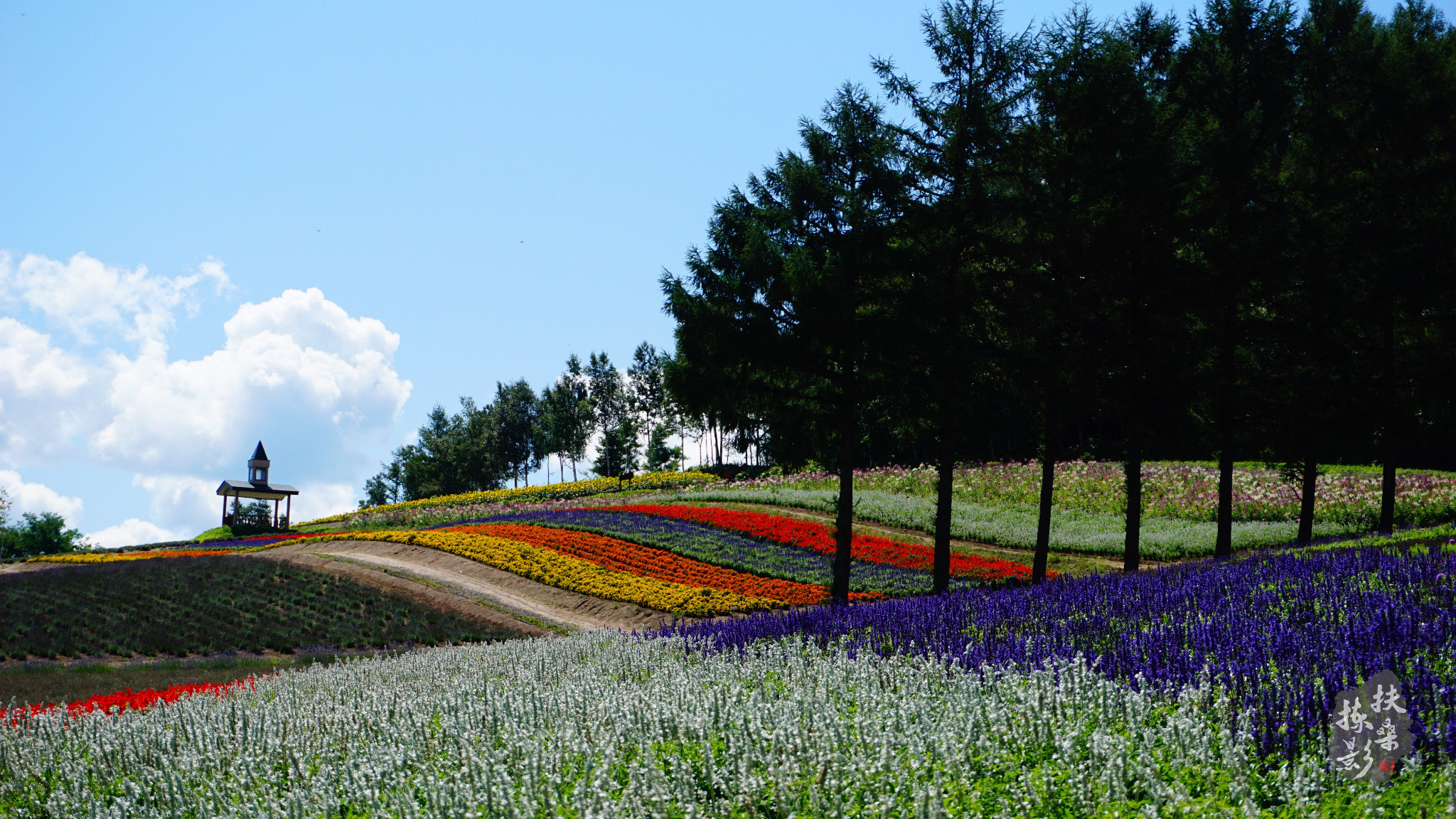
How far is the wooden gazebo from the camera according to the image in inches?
2228

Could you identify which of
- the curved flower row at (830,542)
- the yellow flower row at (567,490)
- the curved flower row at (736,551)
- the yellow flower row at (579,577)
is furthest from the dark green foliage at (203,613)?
the yellow flower row at (567,490)

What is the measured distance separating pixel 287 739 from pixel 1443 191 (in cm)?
2740

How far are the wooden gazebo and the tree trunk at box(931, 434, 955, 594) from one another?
163 ft

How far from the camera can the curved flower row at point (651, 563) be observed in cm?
2016

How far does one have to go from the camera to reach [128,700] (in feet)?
34.3

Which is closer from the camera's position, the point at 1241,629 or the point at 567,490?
the point at 1241,629

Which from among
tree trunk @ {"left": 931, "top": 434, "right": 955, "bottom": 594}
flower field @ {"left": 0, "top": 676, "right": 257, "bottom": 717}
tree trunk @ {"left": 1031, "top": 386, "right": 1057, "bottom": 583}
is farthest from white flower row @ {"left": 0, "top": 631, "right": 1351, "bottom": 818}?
tree trunk @ {"left": 1031, "top": 386, "right": 1057, "bottom": 583}

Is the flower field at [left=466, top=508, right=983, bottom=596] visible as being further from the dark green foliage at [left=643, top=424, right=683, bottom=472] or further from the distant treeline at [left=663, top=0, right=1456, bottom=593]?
the dark green foliage at [left=643, top=424, right=683, bottom=472]

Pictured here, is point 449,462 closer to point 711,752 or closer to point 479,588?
point 479,588

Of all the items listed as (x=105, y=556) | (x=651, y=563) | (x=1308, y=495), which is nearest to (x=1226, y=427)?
(x=1308, y=495)

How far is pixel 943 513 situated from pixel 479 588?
39.4 ft

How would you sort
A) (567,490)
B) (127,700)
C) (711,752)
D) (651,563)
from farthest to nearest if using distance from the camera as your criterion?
(567,490) < (651,563) < (127,700) < (711,752)

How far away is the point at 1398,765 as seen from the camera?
14.5ft

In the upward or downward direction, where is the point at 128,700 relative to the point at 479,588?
upward
